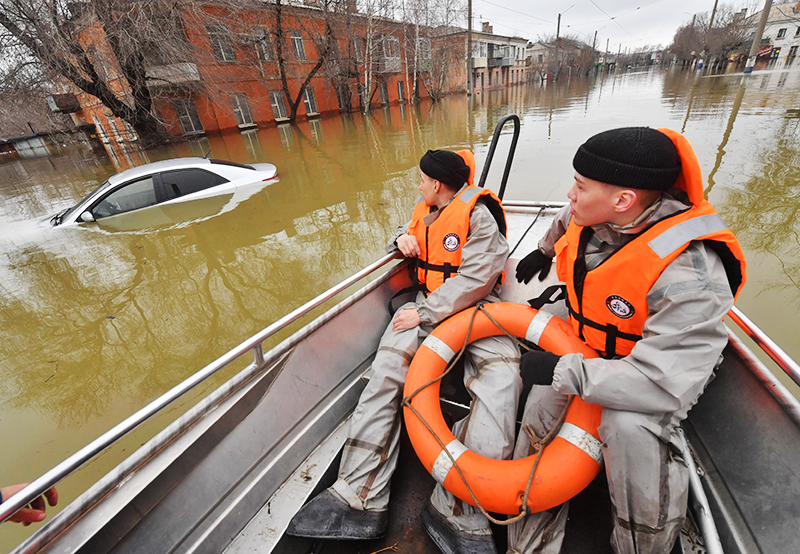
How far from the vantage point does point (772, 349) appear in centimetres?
125

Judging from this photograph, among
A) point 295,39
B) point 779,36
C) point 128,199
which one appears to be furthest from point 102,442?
point 779,36

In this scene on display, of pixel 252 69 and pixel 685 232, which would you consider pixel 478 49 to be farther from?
pixel 685 232

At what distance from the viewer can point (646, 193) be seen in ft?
4.01

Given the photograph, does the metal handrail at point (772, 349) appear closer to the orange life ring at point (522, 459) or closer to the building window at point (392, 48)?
the orange life ring at point (522, 459)

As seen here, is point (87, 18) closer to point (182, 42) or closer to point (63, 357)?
point (182, 42)

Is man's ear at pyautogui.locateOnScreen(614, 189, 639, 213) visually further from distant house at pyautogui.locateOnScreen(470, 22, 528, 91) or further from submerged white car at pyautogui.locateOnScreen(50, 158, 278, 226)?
distant house at pyautogui.locateOnScreen(470, 22, 528, 91)

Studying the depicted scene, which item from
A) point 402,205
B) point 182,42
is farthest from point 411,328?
point 182,42

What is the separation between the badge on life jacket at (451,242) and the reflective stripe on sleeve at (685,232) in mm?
1017

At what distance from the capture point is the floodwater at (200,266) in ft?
9.88

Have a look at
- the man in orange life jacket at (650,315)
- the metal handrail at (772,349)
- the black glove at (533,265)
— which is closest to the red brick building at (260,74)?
the black glove at (533,265)

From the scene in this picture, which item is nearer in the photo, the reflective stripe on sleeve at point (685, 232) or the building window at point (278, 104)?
the reflective stripe on sleeve at point (685, 232)

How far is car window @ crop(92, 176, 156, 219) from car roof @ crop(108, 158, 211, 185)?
12 cm

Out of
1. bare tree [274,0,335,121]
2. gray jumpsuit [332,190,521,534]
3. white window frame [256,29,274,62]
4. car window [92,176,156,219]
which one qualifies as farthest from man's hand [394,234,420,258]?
white window frame [256,29,274,62]

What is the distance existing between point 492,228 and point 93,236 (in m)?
6.57
